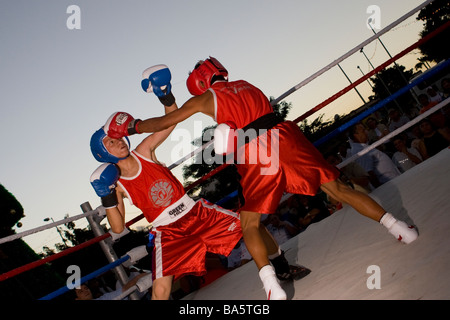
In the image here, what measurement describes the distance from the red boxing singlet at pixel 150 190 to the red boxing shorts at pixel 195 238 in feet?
0.40

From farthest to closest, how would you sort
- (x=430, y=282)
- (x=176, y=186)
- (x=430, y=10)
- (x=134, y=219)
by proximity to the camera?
(x=430, y=10), (x=134, y=219), (x=176, y=186), (x=430, y=282)

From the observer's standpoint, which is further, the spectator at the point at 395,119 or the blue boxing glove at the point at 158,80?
the spectator at the point at 395,119

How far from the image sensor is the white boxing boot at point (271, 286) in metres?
1.42

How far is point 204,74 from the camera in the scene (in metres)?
1.84

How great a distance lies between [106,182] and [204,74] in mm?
839

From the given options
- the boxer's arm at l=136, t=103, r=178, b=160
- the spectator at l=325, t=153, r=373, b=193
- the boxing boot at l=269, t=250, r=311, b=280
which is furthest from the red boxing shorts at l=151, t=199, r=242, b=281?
the spectator at l=325, t=153, r=373, b=193

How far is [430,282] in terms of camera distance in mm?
1125

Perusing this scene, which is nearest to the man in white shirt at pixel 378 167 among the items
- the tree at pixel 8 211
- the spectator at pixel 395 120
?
the spectator at pixel 395 120

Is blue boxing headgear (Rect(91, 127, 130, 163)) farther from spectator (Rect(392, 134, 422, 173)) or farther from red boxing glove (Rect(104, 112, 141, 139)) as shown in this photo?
spectator (Rect(392, 134, 422, 173))

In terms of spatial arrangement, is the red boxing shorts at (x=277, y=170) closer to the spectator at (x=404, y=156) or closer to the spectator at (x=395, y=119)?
the spectator at (x=404, y=156)

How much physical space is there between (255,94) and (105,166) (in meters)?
0.98

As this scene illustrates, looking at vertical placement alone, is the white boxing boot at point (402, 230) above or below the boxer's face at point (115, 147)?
below
